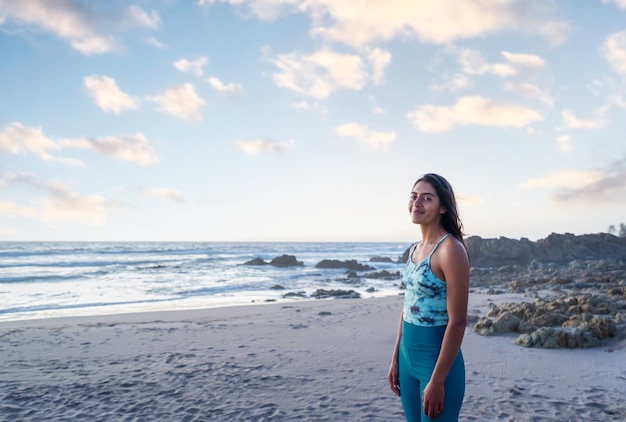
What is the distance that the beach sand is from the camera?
4.81 metres

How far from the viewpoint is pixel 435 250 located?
245 cm

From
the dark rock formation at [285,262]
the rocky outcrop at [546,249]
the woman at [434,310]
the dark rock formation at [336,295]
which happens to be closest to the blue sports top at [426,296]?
the woman at [434,310]

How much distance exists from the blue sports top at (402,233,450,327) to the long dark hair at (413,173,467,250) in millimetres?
124

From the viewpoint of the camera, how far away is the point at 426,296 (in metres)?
2.48

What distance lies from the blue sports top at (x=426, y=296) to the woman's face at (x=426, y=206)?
6.6 inches

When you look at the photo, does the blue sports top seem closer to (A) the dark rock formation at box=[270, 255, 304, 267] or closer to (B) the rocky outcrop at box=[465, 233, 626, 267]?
(B) the rocky outcrop at box=[465, 233, 626, 267]

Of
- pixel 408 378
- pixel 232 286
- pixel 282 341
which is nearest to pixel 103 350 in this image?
pixel 282 341

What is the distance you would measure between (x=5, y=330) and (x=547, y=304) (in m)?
12.0

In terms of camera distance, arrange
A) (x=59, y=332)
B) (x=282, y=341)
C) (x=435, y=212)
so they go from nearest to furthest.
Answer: (x=435, y=212) → (x=282, y=341) → (x=59, y=332)

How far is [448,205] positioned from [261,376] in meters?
4.44

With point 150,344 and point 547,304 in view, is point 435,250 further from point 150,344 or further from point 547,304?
point 547,304

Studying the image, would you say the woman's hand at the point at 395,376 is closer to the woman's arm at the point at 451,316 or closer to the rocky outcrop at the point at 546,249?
the woman's arm at the point at 451,316

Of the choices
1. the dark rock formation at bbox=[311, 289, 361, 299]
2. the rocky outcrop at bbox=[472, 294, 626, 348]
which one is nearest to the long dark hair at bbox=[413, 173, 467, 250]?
the rocky outcrop at bbox=[472, 294, 626, 348]

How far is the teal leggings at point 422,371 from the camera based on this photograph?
2.38 m
